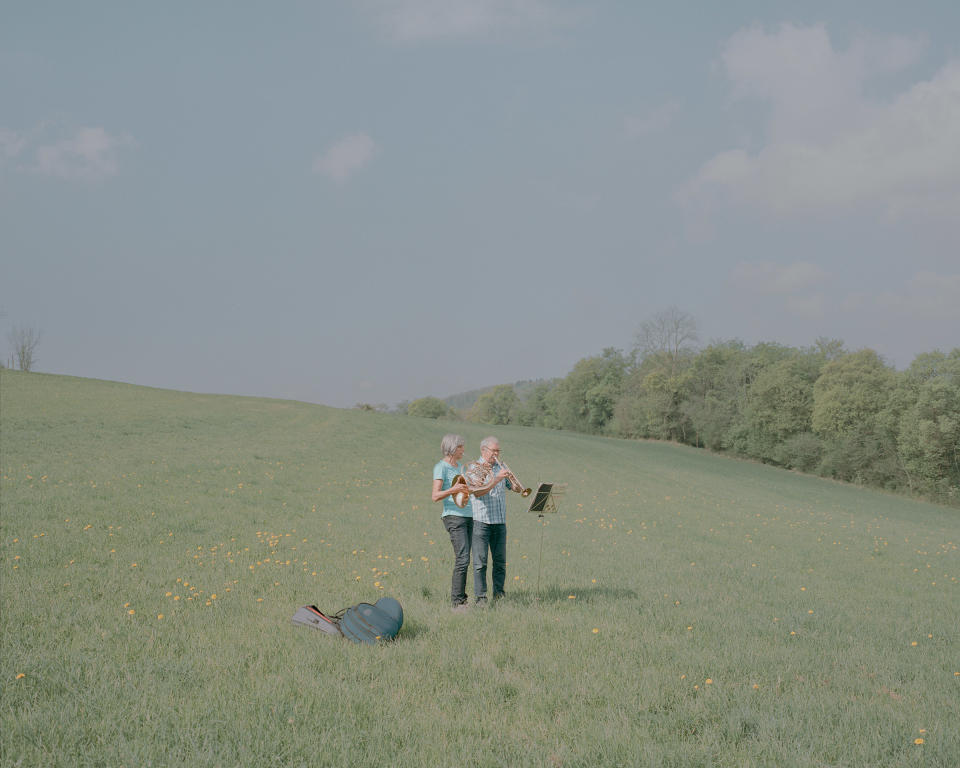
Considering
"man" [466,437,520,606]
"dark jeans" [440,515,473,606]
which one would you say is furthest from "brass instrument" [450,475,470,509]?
"dark jeans" [440,515,473,606]

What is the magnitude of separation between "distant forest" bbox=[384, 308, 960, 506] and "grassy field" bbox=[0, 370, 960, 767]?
38.4 meters

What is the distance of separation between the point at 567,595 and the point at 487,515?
2.04 metres

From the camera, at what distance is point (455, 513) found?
318 inches

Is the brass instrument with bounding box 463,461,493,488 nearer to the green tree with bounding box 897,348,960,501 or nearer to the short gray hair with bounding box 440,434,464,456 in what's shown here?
the short gray hair with bounding box 440,434,464,456

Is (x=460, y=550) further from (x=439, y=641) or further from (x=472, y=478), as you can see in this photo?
(x=439, y=641)

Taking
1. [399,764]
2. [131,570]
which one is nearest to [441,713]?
[399,764]

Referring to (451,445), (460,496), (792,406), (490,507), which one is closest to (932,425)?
(792,406)

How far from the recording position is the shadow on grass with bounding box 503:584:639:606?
8570 mm

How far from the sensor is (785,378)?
6719cm

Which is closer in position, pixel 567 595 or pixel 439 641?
pixel 439 641

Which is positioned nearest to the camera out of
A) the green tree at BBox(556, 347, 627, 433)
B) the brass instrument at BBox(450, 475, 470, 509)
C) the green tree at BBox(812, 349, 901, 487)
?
the brass instrument at BBox(450, 475, 470, 509)

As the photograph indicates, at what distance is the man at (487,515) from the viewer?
782cm

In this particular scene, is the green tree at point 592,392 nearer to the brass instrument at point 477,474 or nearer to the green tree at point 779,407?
the green tree at point 779,407

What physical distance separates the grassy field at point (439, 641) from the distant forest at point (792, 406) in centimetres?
3841
